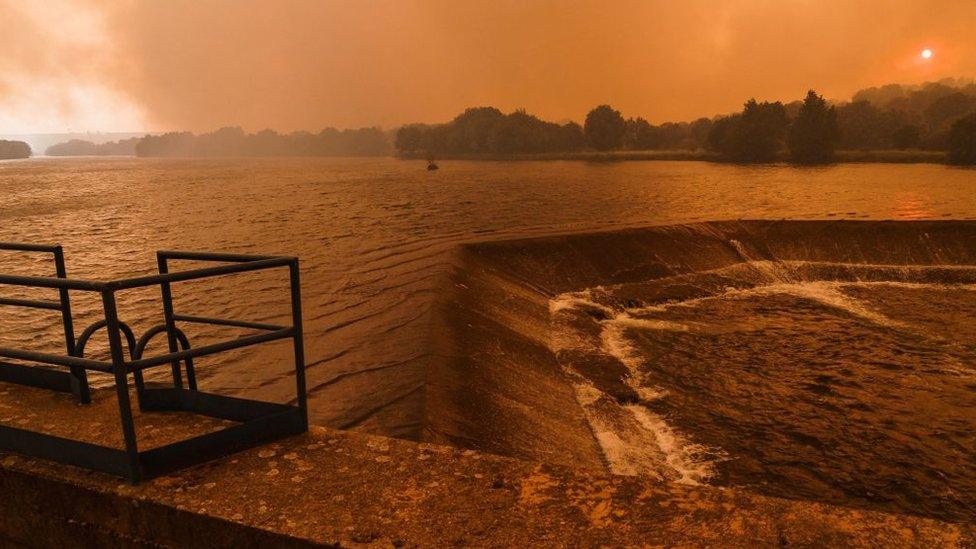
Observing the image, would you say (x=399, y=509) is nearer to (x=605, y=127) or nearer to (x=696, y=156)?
(x=696, y=156)

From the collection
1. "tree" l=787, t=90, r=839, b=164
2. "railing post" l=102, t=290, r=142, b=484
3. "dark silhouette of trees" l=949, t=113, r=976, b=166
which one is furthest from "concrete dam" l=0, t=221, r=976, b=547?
"tree" l=787, t=90, r=839, b=164

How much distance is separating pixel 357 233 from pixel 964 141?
87596 millimetres

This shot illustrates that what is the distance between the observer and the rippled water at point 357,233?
431 inches

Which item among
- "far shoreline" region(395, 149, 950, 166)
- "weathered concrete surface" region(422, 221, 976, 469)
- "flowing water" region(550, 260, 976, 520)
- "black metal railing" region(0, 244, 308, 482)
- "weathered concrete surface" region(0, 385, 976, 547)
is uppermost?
"far shoreline" region(395, 149, 950, 166)

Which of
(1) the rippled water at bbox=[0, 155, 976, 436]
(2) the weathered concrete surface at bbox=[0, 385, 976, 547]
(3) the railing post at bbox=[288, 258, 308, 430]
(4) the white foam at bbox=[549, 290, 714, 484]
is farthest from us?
(1) the rippled water at bbox=[0, 155, 976, 436]

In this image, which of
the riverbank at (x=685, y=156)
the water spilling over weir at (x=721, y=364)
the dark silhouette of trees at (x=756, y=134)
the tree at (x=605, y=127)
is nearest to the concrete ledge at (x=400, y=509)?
the water spilling over weir at (x=721, y=364)

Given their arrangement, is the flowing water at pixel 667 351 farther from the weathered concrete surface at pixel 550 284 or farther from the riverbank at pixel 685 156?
the riverbank at pixel 685 156

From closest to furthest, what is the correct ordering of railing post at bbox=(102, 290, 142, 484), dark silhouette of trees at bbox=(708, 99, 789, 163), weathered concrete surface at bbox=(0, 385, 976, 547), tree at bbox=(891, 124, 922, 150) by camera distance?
weathered concrete surface at bbox=(0, 385, 976, 547), railing post at bbox=(102, 290, 142, 484), tree at bbox=(891, 124, 922, 150), dark silhouette of trees at bbox=(708, 99, 789, 163)

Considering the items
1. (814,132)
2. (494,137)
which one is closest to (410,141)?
(494,137)

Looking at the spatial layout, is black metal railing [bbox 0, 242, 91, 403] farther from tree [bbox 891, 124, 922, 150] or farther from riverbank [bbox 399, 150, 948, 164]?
tree [bbox 891, 124, 922, 150]

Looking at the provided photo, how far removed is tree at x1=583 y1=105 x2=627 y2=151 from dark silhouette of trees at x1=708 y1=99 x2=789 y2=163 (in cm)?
4143

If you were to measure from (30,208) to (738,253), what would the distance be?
5666 centimetres

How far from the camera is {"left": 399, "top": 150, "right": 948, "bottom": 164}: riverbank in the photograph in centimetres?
9144

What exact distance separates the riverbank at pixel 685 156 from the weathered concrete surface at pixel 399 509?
104972mm
